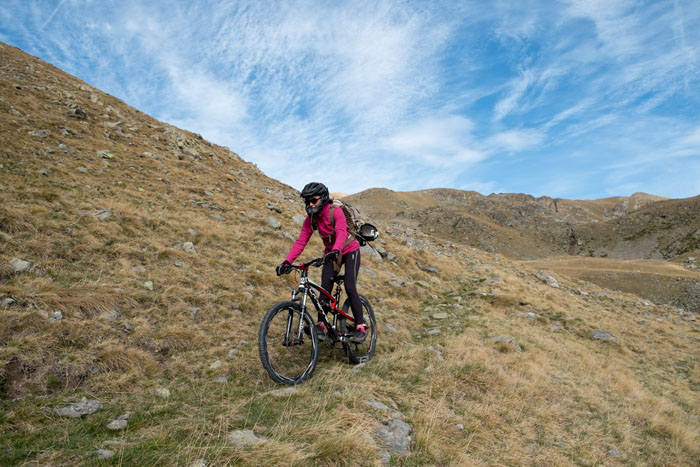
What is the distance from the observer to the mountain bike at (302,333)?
16.1ft

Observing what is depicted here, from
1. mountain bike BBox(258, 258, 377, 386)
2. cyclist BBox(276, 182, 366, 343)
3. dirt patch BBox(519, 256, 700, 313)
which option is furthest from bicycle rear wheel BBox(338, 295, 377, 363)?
dirt patch BBox(519, 256, 700, 313)

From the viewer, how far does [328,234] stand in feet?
20.1

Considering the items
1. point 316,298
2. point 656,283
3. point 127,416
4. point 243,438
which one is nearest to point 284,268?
point 316,298

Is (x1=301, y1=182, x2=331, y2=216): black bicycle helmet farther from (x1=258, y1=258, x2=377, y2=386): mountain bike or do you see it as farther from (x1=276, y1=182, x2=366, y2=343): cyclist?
(x1=258, y1=258, x2=377, y2=386): mountain bike

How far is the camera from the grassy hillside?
3.49 meters

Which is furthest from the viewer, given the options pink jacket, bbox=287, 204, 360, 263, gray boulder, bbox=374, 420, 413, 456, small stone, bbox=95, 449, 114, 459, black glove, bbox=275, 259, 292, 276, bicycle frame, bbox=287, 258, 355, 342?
pink jacket, bbox=287, 204, 360, 263

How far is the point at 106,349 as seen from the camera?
4.88 m

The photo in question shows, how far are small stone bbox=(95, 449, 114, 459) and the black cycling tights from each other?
12.7 ft

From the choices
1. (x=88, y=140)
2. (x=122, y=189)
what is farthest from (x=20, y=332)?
(x=88, y=140)

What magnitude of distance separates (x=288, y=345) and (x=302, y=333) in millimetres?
319

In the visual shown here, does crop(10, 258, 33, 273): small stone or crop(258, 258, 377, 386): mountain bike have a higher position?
Answer: crop(10, 258, 33, 273): small stone

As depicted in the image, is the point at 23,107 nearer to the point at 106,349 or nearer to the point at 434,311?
the point at 106,349

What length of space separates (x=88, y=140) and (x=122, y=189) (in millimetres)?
6414

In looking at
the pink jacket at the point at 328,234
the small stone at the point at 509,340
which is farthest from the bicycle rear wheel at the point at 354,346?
the small stone at the point at 509,340
